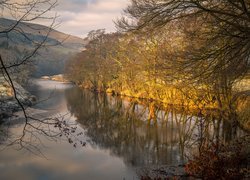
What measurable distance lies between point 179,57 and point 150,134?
890 centimetres

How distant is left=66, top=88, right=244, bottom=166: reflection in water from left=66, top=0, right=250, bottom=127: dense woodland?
1556 millimetres

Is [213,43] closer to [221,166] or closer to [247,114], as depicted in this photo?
[221,166]

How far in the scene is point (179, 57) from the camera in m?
10.3

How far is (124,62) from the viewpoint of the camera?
38.3 meters

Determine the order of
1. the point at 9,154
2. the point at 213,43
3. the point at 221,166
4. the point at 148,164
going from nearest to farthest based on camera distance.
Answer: the point at 221,166
the point at 213,43
the point at 148,164
the point at 9,154

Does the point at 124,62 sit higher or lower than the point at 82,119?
higher

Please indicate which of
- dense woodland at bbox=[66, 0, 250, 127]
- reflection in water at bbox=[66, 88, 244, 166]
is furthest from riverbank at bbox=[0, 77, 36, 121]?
dense woodland at bbox=[66, 0, 250, 127]

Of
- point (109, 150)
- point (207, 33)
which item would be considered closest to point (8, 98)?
point (109, 150)

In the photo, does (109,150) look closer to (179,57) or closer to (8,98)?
(179,57)

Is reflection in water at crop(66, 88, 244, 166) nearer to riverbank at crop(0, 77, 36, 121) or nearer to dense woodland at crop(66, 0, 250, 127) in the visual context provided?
dense woodland at crop(66, 0, 250, 127)

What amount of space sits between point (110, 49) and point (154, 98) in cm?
1293

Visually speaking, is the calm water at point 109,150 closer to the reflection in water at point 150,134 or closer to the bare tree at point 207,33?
→ the reflection in water at point 150,134

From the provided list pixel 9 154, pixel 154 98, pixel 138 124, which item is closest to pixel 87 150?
pixel 9 154

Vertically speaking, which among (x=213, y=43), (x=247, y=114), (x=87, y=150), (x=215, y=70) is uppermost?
(x=213, y=43)
